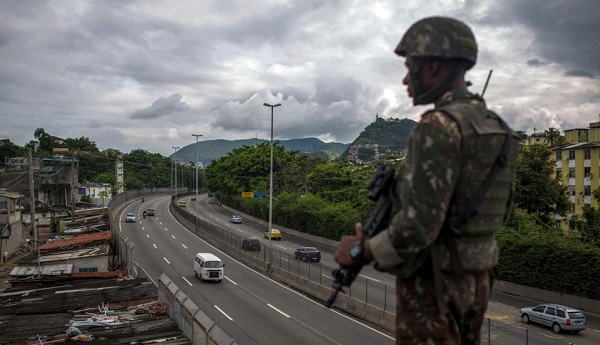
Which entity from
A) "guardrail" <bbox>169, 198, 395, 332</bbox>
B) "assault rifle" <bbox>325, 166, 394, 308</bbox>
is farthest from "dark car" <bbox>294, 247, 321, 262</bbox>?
"assault rifle" <bbox>325, 166, 394, 308</bbox>

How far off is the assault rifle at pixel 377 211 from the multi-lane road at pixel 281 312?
54.6 feet

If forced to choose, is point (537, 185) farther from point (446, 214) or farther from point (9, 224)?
point (446, 214)

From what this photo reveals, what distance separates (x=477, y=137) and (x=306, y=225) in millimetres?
60004

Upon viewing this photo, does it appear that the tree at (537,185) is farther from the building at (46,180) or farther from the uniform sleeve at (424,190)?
the building at (46,180)

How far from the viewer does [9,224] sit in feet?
152

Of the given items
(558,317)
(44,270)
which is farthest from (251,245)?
(558,317)

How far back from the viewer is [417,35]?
11.5 ft

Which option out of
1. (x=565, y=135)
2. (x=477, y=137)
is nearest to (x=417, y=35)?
(x=477, y=137)

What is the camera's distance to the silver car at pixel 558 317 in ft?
80.6

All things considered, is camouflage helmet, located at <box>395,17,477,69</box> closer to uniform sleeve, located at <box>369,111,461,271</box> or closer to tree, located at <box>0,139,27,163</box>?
uniform sleeve, located at <box>369,111,461,271</box>

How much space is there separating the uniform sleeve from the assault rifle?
24 cm

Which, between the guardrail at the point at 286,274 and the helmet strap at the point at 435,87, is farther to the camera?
the guardrail at the point at 286,274

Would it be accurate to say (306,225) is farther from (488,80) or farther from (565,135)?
(488,80)

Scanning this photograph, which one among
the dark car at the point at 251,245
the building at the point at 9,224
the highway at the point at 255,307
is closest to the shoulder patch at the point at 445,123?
the highway at the point at 255,307
